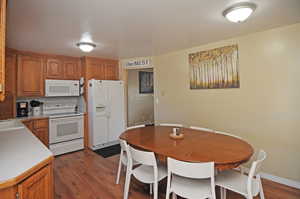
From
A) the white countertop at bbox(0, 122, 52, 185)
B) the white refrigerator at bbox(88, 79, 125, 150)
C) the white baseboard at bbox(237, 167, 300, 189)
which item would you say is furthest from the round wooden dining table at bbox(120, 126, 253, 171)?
the white refrigerator at bbox(88, 79, 125, 150)

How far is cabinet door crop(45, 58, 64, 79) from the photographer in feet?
11.7

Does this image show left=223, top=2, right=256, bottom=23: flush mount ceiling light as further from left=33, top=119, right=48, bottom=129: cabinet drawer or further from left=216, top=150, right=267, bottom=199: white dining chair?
left=33, top=119, right=48, bottom=129: cabinet drawer

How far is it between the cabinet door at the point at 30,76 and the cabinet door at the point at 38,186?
2.79m

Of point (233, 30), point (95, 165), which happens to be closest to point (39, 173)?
point (95, 165)

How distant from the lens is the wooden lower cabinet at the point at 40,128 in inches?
122

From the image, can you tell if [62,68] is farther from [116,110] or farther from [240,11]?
[240,11]

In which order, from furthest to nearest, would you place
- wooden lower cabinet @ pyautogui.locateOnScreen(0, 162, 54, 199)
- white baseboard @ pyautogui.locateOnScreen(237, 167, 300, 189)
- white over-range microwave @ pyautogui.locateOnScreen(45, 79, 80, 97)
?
white over-range microwave @ pyautogui.locateOnScreen(45, 79, 80, 97), white baseboard @ pyautogui.locateOnScreen(237, 167, 300, 189), wooden lower cabinet @ pyautogui.locateOnScreen(0, 162, 54, 199)

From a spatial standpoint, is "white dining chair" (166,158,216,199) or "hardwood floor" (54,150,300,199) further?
"hardwood floor" (54,150,300,199)

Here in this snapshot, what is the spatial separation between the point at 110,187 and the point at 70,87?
2558mm

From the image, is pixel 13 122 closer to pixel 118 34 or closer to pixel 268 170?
pixel 118 34

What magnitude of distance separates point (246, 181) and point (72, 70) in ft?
13.0

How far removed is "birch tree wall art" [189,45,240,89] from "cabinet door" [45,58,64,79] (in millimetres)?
2952

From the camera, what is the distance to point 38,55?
11.3ft

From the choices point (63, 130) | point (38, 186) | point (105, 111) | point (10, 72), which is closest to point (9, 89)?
point (10, 72)
